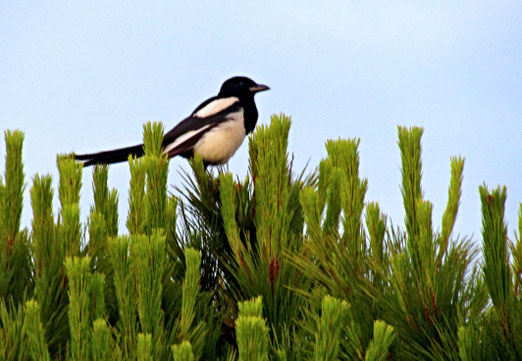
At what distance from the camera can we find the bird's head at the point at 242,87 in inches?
357

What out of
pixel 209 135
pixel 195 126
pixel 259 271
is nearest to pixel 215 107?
pixel 195 126

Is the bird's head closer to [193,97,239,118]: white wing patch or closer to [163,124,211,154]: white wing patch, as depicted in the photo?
[193,97,239,118]: white wing patch

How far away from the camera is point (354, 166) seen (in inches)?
146

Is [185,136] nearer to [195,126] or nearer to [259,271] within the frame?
[195,126]

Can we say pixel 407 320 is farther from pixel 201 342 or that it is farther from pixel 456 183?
pixel 201 342

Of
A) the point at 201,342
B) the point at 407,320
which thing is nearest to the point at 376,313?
the point at 407,320

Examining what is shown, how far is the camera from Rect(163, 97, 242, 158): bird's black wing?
8.25 m

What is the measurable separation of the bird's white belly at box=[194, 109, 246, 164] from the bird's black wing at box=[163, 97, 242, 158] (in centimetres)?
6

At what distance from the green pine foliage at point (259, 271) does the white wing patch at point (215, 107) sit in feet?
12.8

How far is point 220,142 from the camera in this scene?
326 inches

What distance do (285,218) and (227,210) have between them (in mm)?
385

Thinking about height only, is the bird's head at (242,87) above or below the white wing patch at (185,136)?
above

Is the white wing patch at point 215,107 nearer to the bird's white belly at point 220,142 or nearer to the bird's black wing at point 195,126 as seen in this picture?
the bird's black wing at point 195,126

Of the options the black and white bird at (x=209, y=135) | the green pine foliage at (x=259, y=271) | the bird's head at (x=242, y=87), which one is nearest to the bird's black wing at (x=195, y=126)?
the black and white bird at (x=209, y=135)
